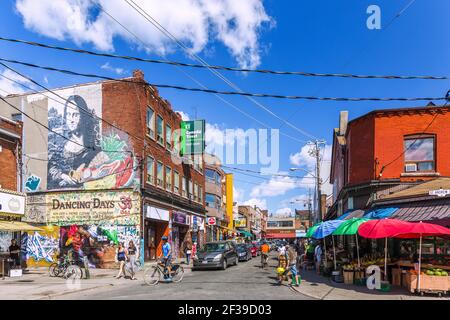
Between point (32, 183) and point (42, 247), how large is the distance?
4446mm

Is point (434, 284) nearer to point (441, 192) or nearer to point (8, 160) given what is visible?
point (441, 192)

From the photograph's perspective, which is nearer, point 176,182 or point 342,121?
point 342,121

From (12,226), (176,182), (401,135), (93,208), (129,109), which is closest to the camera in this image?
(12,226)

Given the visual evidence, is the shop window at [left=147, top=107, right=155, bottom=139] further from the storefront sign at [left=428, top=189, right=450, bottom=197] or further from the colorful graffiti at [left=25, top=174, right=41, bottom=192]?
the storefront sign at [left=428, top=189, right=450, bottom=197]

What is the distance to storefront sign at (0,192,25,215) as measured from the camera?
19812 millimetres

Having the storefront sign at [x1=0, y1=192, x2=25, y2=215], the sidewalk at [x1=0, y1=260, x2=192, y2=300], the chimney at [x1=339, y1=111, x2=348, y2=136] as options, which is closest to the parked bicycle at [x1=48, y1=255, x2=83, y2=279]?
the sidewalk at [x1=0, y1=260, x2=192, y2=300]

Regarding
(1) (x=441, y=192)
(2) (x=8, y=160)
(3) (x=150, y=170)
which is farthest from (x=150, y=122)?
(1) (x=441, y=192)

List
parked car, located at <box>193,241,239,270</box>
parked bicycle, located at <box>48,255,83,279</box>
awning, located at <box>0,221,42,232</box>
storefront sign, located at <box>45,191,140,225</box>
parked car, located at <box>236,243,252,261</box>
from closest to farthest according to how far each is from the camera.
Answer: awning, located at <box>0,221,42,232</box>
parked bicycle, located at <box>48,255,83,279</box>
parked car, located at <box>193,241,239,270</box>
storefront sign, located at <box>45,191,140,225</box>
parked car, located at <box>236,243,252,261</box>

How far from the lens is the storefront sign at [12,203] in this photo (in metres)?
19.8

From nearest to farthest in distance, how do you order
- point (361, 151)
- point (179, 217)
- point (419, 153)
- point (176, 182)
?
1. point (419, 153)
2. point (361, 151)
3. point (179, 217)
4. point (176, 182)

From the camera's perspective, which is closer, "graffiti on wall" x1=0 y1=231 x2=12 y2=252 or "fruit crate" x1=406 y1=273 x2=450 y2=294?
"fruit crate" x1=406 y1=273 x2=450 y2=294

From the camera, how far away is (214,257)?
2281 centimetres
